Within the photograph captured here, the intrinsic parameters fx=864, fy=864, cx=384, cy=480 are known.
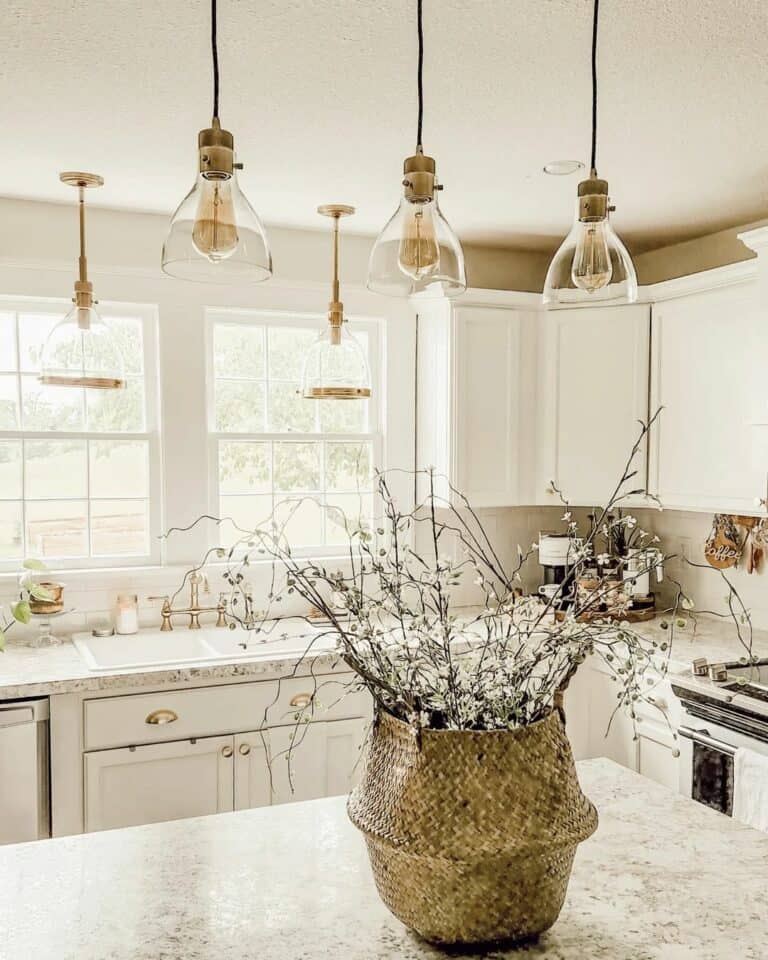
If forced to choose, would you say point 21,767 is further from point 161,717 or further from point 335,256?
point 335,256

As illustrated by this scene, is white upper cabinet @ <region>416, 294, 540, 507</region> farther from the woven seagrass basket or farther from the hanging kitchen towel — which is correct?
the woven seagrass basket

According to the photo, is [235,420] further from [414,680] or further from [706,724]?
[414,680]

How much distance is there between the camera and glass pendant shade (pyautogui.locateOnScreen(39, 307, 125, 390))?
9.25ft

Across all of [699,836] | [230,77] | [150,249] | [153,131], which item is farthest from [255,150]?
[699,836]

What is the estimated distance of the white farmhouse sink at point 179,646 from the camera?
10.5 ft

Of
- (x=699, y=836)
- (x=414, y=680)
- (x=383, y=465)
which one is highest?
(x=383, y=465)

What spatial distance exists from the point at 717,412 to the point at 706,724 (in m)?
1.16

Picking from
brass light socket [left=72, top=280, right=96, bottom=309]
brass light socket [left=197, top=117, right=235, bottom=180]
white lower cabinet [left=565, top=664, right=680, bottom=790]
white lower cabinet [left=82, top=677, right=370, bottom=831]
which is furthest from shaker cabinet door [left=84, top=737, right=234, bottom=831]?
brass light socket [left=197, top=117, right=235, bottom=180]

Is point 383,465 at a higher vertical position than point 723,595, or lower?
higher

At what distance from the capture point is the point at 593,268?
1.37 meters

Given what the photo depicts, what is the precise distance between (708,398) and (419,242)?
93.1 inches

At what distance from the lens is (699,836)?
59.1 inches

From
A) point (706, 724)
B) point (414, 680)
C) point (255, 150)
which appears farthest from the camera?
point (706, 724)

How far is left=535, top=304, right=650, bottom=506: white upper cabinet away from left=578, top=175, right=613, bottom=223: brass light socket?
2.37m
